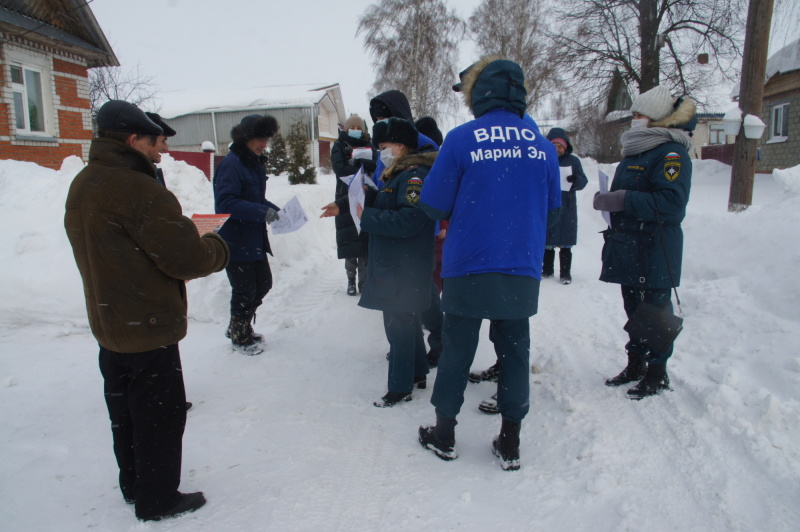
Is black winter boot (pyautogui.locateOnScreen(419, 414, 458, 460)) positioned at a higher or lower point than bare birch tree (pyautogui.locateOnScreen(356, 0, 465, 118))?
lower

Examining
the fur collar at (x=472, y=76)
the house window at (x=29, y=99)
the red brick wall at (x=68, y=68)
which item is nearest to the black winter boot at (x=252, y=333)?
the fur collar at (x=472, y=76)

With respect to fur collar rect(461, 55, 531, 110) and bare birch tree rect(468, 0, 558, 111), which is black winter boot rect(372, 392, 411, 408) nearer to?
fur collar rect(461, 55, 531, 110)

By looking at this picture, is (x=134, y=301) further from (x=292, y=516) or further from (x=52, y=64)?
(x=52, y=64)

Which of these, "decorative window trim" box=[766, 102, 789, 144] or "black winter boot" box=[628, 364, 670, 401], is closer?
"black winter boot" box=[628, 364, 670, 401]

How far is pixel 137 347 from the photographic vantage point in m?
2.08

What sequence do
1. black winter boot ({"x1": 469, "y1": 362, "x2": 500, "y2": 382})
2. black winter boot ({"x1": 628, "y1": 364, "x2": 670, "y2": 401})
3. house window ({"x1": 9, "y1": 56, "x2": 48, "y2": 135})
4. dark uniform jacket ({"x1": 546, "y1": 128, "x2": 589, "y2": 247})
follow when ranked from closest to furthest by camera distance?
1. black winter boot ({"x1": 628, "y1": 364, "x2": 670, "y2": 401})
2. black winter boot ({"x1": 469, "y1": 362, "x2": 500, "y2": 382})
3. dark uniform jacket ({"x1": 546, "y1": 128, "x2": 589, "y2": 247})
4. house window ({"x1": 9, "y1": 56, "x2": 48, "y2": 135})

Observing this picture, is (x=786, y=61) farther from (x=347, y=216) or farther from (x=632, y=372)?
(x=347, y=216)

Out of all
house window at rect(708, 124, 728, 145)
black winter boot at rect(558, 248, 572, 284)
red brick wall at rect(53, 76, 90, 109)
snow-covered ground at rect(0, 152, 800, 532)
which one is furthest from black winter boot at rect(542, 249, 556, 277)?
house window at rect(708, 124, 728, 145)

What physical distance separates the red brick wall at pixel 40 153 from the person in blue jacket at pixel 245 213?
10.3 metres

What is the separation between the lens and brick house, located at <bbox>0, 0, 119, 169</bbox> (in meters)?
11.1

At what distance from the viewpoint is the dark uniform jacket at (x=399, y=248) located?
302 centimetres

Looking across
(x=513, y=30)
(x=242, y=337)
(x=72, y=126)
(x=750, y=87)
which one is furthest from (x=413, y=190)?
(x=513, y=30)

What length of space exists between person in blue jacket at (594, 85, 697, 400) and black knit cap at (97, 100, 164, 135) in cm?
269

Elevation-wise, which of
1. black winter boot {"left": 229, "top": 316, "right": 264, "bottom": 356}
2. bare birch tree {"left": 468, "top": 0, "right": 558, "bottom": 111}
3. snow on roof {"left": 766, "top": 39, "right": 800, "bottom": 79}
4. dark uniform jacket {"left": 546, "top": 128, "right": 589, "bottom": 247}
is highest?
bare birch tree {"left": 468, "top": 0, "right": 558, "bottom": 111}
